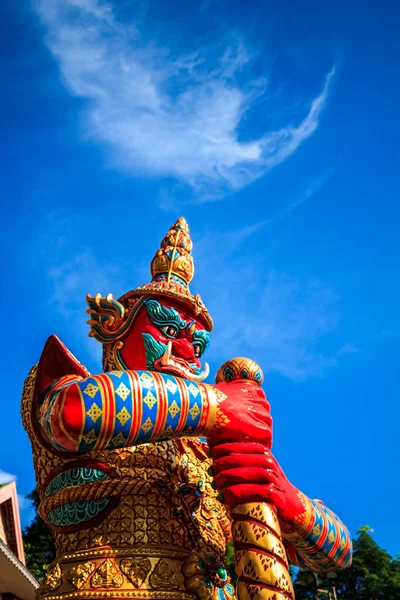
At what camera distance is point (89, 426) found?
3.08 metres

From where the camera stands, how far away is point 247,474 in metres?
3.39

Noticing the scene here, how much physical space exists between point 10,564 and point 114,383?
7.57 meters

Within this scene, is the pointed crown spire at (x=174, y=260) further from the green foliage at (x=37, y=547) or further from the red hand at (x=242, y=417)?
the green foliage at (x=37, y=547)

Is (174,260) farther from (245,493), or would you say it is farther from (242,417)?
(245,493)

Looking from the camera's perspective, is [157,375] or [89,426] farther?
[157,375]

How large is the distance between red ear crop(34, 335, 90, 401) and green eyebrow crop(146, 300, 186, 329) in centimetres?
68

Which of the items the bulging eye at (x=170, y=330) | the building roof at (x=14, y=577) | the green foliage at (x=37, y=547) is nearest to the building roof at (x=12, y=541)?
the building roof at (x=14, y=577)

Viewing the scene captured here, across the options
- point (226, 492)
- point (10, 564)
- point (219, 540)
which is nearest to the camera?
point (226, 492)

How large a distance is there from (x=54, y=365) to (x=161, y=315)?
897mm

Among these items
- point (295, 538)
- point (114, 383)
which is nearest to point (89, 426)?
point (114, 383)

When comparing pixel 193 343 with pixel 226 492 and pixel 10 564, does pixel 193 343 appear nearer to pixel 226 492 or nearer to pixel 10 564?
pixel 226 492

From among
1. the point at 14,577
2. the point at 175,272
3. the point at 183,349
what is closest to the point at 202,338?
the point at 183,349

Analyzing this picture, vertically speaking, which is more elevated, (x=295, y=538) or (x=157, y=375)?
(x=157, y=375)

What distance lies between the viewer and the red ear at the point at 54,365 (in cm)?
413
